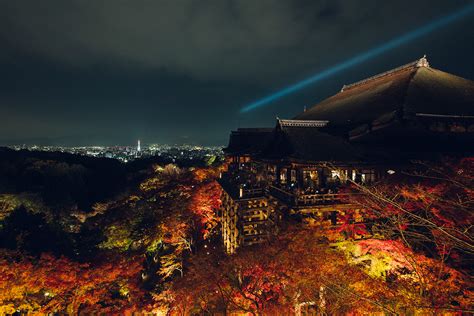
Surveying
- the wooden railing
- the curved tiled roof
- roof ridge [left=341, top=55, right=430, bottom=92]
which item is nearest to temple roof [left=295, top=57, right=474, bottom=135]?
roof ridge [left=341, top=55, right=430, bottom=92]

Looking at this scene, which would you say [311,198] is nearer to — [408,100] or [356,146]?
[356,146]

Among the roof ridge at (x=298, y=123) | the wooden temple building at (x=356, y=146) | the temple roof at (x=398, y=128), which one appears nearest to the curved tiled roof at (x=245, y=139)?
the wooden temple building at (x=356, y=146)

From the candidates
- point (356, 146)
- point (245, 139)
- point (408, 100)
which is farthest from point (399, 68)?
point (245, 139)

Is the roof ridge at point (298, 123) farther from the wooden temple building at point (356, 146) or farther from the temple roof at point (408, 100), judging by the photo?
the temple roof at point (408, 100)

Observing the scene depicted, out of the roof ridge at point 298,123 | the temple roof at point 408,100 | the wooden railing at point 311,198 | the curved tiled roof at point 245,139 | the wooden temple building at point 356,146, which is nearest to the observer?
the wooden railing at point 311,198

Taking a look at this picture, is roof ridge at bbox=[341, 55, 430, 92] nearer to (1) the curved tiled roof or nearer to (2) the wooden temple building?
(2) the wooden temple building

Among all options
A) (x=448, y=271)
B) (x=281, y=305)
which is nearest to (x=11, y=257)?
(x=281, y=305)

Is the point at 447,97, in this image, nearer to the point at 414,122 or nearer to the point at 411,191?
the point at 414,122
